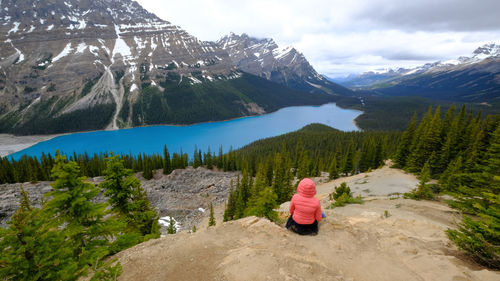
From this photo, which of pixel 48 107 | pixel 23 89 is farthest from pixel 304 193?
pixel 23 89

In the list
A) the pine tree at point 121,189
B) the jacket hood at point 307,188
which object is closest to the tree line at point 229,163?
the pine tree at point 121,189

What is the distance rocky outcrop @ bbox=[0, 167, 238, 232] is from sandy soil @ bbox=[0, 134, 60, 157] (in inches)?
4316

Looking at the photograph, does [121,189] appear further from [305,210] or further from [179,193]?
[179,193]

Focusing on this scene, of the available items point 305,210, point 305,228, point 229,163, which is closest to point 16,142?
point 229,163

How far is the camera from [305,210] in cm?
923

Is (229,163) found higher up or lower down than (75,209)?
lower down

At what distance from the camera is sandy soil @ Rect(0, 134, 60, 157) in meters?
127

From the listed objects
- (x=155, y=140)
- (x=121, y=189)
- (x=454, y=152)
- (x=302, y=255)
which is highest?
(x=121, y=189)

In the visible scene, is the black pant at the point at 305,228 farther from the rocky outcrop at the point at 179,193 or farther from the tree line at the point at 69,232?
the rocky outcrop at the point at 179,193

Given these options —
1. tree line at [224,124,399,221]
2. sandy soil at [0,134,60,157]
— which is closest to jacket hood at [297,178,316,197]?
tree line at [224,124,399,221]

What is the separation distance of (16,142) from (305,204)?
670 feet

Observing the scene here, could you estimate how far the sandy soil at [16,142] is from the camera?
126875mm

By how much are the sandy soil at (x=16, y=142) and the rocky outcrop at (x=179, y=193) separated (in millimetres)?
109631

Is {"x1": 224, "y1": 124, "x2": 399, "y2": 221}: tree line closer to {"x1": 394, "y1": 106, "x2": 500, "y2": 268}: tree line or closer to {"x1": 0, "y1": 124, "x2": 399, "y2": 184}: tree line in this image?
{"x1": 0, "y1": 124, "x2": 399, "y2": 184}: tree line
